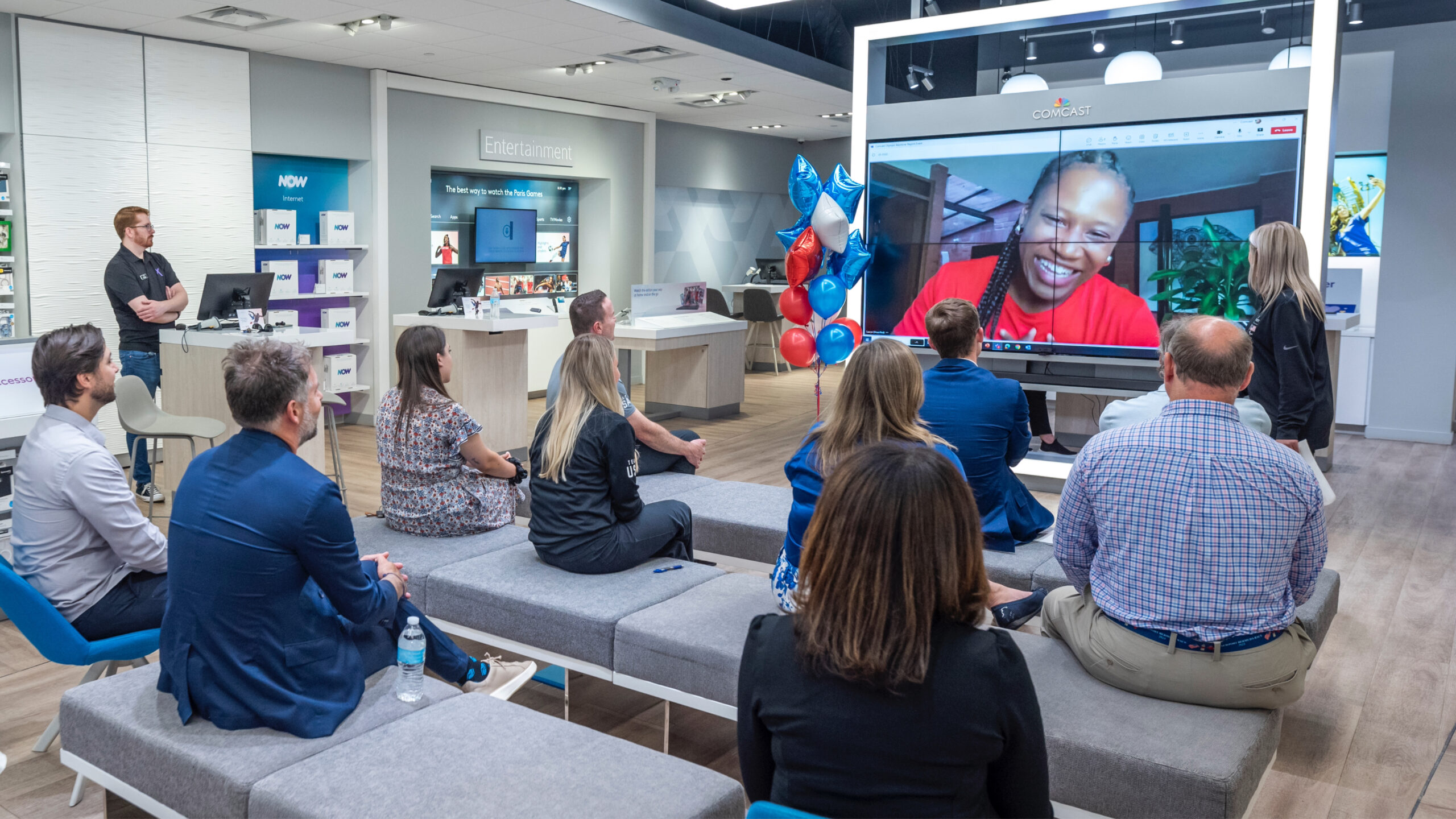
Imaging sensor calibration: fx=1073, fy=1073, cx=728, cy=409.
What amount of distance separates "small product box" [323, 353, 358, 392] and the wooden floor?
2763mm

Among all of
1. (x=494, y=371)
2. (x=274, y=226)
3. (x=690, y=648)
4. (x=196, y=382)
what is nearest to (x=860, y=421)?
(x=690, y=648)

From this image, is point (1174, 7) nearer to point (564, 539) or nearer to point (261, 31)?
point (564, 539)

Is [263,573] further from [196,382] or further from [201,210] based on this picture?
[201,210]

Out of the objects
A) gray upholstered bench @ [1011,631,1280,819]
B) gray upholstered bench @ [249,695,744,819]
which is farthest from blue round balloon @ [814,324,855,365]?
gray upholstered bench @ [249,695,744,819]

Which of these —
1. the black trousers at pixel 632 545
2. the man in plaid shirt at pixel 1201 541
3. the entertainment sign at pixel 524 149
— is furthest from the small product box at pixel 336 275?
the man in plaid shirt at pixel 1201 541

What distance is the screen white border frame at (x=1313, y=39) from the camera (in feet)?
16.4

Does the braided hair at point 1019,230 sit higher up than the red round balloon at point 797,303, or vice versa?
the braided hair at point 1019,230

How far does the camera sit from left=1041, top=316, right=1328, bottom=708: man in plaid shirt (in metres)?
2.21

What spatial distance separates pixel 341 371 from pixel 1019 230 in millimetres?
5301

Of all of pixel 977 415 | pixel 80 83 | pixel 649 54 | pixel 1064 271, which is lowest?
pixel 977 415

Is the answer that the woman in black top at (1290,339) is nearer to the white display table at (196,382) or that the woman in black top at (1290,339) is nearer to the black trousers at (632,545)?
the black trousers at (632,545)

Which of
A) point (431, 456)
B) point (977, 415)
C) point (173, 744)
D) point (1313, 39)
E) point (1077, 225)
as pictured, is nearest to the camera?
point (173, 744)

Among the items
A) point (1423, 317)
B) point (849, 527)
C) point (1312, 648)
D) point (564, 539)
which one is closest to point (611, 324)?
point (564, 539)

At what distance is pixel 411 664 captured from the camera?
2.52m
